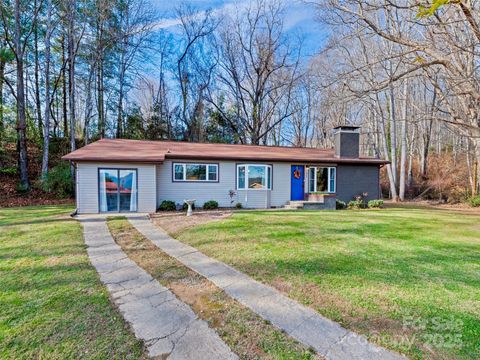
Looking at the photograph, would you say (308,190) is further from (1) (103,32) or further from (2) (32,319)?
(1) (103,32)

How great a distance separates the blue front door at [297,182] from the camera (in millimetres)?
12742

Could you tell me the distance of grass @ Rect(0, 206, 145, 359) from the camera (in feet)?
7.34

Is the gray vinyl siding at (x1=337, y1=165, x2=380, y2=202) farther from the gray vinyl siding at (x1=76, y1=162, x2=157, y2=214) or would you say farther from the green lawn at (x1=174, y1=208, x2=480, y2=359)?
the gray vinyl siding at (x1=76, y1=162, x2=157, y2=214)

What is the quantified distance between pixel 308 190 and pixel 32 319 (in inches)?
462

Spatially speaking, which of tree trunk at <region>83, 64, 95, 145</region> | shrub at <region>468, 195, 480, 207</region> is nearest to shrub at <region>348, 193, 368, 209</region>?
shrub at <region>468, 195, 480, 207</region>

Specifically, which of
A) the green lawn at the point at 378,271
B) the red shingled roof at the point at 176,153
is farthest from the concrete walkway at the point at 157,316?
the red shingled roof at the point at 176,153

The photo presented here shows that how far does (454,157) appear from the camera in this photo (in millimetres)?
20844

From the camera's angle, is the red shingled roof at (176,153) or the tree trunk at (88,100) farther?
the tree trunk at (88,100)

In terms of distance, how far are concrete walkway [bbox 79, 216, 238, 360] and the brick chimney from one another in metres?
12.1

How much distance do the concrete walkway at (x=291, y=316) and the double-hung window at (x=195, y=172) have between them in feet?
23.2

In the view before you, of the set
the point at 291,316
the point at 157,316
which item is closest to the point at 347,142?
the point at 291,316

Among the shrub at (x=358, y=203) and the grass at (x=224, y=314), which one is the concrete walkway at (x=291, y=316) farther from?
the shrub at (x=358, y=203)

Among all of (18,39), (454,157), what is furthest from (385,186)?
(18,39)

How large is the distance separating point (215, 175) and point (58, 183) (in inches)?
358
